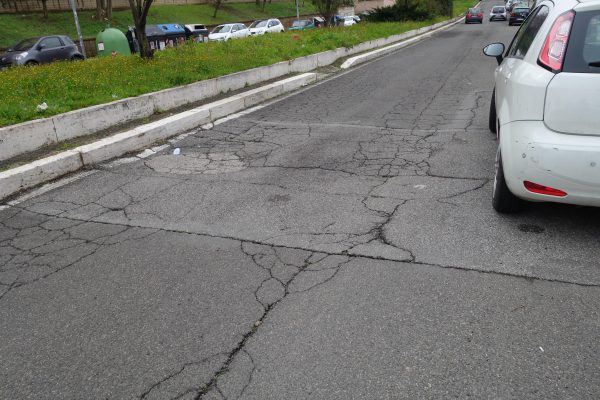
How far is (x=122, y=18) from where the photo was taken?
40.3 metres

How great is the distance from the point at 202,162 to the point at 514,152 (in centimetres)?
401

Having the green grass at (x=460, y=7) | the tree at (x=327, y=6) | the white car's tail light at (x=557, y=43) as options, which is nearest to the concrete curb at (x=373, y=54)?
the tree at (x=327, y=6)

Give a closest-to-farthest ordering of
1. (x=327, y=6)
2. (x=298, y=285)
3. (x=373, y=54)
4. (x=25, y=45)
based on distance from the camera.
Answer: (x=298, y=285), (x=25, y=45), (x=373, y=54), (x=327, y=6)

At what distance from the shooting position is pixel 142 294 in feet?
11.2

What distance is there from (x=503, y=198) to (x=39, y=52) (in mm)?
19333

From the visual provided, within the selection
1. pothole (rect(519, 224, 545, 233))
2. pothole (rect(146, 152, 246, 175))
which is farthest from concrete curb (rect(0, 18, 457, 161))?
pothole (rect(519, 224, 545, 233))

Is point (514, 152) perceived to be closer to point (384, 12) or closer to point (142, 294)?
point (142, 294)

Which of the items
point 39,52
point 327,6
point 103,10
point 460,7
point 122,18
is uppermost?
point 103,10

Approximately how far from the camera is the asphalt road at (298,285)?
8.54 ft

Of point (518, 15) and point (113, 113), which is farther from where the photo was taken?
point (518, 15)

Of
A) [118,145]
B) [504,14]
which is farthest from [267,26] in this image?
[118,145]

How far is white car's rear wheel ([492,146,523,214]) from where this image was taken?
4195 millimetres

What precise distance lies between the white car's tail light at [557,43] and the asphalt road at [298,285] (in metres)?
1.34

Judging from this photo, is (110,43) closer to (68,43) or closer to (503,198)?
(68,43)
